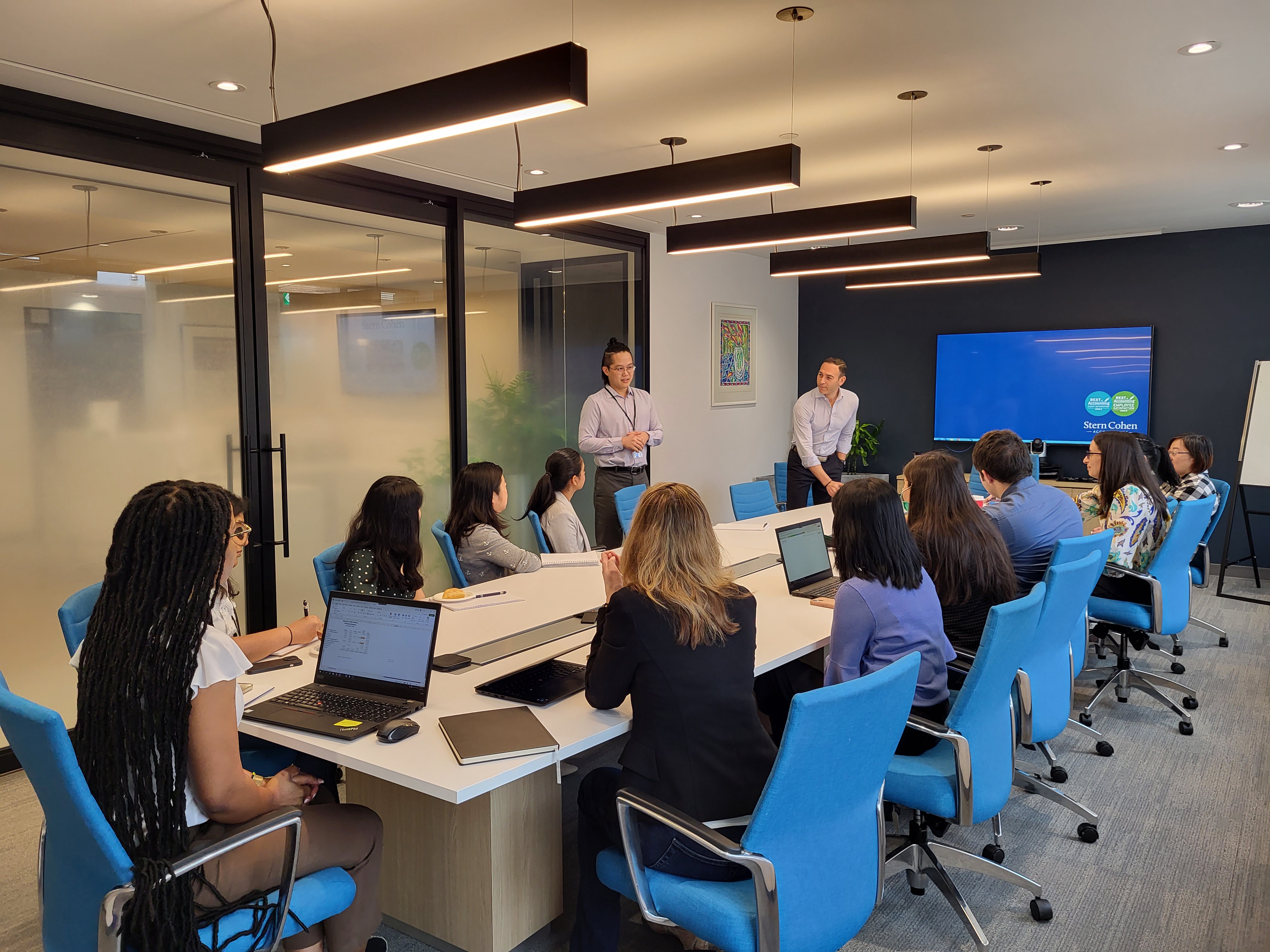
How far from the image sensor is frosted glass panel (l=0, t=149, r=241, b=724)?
372 centimetres

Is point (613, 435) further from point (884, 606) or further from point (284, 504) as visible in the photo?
point (884, 606)

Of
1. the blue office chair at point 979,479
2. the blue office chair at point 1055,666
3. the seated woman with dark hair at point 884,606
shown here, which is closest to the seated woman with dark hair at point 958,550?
the blue office chair at point 1055,666

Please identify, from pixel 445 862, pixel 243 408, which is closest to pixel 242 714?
pixel 445 862

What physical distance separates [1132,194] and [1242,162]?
Result: 35.7 inches

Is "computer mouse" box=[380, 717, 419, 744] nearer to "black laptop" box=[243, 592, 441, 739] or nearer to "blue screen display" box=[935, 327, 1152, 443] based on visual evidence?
"black laptop" box=[243, 592, 441, 739]

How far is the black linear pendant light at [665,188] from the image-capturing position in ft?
10.6

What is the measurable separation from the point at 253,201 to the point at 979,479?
4595 mm

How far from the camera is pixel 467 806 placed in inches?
89.6

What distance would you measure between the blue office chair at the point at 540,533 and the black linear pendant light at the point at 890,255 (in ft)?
7.57

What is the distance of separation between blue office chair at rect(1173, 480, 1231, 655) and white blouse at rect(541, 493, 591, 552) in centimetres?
318

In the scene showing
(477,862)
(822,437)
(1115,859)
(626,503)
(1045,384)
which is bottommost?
(1115,859)

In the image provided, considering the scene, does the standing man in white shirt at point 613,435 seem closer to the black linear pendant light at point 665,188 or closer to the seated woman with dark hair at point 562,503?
the seated woman with dark hair at point 562,503

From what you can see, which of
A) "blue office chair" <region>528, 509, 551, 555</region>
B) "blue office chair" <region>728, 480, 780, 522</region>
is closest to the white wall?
"blue office chair" <region>728, 480, 780, 522</region>

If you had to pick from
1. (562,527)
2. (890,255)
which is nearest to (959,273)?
(890,255)
